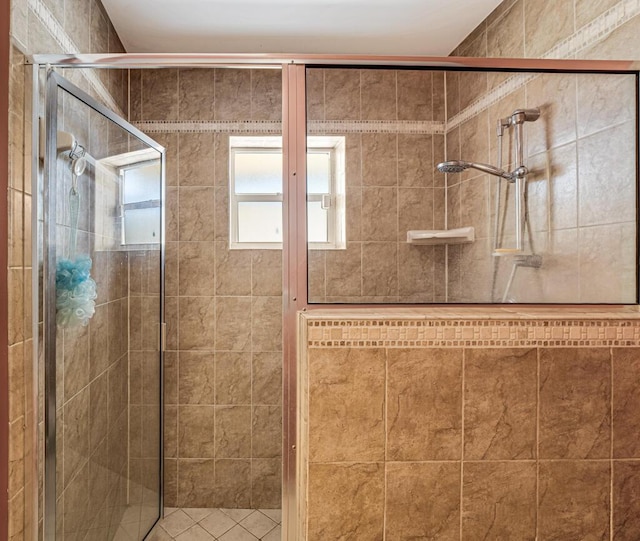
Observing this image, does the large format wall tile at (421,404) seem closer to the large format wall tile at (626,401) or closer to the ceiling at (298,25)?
the large format wall tile at (626,401)

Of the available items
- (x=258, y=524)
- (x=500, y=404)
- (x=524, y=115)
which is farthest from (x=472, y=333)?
(x=258, y=524)

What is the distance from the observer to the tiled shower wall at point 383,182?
117 centimetres

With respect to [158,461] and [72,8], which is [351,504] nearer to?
[158,461]

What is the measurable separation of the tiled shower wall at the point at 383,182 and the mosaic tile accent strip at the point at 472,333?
0.41 ft

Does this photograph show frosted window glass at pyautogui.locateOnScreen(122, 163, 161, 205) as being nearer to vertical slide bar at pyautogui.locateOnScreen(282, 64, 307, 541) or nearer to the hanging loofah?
the hanging loofah

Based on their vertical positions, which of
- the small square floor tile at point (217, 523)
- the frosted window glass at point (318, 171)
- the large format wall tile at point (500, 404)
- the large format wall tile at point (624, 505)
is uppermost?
the frosted window glass at point (318, 171)

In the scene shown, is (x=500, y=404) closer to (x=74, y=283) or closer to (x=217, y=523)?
(x=74, y=283)

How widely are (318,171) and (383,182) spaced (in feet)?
0.67

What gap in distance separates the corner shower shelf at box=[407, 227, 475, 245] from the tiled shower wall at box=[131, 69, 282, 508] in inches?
40.1

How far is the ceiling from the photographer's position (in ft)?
5.62

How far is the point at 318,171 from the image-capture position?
1157 mm

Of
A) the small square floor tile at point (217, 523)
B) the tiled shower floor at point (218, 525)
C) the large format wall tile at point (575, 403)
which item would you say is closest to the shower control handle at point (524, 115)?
the large format wall tile at point (575, 403)

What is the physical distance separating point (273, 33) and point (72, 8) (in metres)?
0.88

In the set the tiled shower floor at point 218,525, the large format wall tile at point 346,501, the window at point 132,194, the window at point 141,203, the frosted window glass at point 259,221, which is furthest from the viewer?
the frosted window glass at point 259,221
